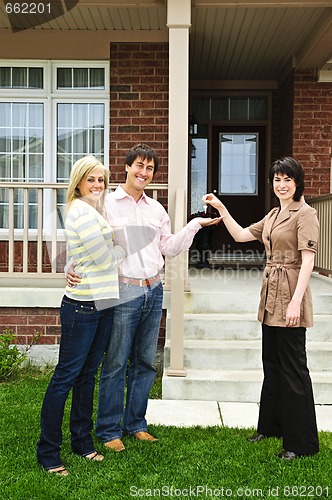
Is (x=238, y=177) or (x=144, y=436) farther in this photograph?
(x=238, y=177)

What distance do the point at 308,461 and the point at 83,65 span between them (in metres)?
5.30

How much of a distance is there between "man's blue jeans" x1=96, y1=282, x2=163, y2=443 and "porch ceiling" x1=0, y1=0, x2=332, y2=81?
3369mm

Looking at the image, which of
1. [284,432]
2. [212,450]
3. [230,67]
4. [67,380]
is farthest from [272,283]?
[230,67]

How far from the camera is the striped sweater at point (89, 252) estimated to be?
2.85 metres

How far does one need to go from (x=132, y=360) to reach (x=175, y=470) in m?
0.71

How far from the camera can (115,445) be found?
324 centimetres

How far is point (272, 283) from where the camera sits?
325 cm

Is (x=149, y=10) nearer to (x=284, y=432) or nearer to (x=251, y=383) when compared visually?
(x=251, y=383)

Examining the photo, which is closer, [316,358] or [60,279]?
[316,358]

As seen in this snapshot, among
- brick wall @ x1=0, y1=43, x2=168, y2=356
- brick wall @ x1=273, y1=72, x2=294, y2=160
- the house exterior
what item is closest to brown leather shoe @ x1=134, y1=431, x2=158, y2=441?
the house exterior

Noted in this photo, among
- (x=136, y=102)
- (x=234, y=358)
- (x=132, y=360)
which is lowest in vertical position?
(x=234, y=358)

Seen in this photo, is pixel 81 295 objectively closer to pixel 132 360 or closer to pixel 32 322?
pixel 132 360
